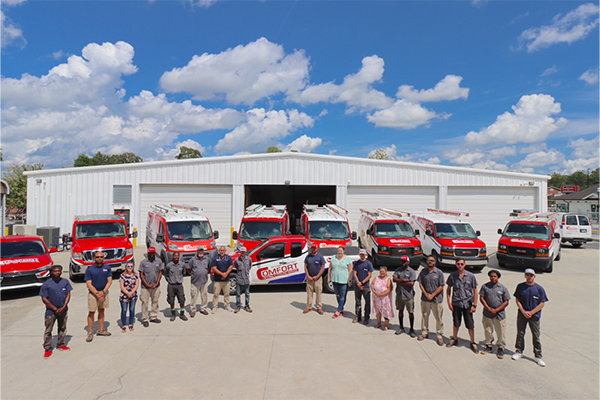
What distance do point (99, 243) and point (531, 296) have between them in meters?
12.1

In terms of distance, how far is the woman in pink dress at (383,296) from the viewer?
7.11 metres

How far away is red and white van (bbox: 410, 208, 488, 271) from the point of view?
13.6 meters

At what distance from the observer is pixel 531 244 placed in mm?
13578

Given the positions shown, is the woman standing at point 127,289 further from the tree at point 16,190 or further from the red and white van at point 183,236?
the tree at point 16,190

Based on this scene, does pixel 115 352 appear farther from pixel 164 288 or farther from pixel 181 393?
Answer: pixel 164 288

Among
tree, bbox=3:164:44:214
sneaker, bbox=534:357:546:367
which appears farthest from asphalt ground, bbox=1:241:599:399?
tree, bbox=3:164:44:214

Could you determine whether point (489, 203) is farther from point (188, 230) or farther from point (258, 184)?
point (188, 230)

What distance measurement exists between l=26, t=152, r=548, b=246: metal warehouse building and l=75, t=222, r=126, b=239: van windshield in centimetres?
851

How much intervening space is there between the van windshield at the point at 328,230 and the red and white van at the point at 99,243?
6.53 metres

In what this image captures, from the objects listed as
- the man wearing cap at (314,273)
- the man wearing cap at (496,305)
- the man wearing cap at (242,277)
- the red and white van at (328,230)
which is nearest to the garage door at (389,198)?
the red and white van at (328,230)

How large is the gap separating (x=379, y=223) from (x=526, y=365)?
9442 mm

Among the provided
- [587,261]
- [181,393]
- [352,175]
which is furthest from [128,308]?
[587,261]

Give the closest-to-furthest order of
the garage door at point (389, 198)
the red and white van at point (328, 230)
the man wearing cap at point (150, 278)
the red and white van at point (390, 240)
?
the man wearing cap at point (150, 278) → the red and white van at point (328, 230) → the red and white van at point (390, 240) → the garage door at point (389, 198)

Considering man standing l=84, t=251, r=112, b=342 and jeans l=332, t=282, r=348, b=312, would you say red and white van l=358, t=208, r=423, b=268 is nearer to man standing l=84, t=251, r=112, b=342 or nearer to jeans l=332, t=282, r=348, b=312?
jeans l=332, t=282, r=348, b=312
